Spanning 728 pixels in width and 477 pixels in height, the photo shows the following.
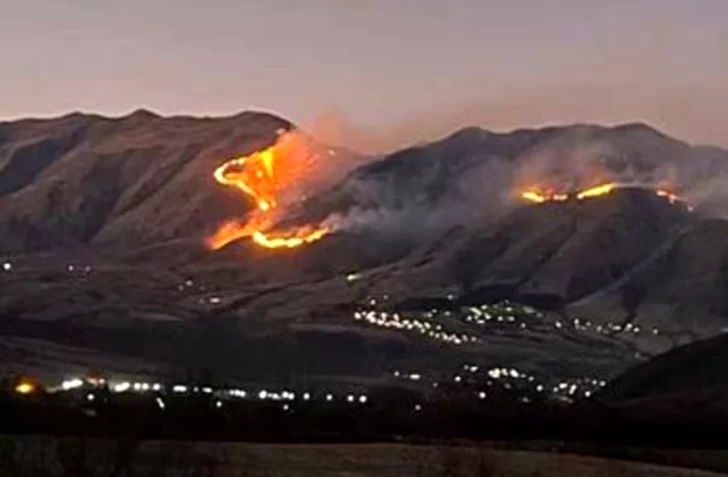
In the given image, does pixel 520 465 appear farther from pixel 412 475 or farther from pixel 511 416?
pixel 511 416

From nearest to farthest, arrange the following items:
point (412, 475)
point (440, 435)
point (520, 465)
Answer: point (412, 475) → point (520, 465) → point (440, 435)

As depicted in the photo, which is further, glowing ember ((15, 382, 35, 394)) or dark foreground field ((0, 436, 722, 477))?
glowing ember ((15, 382, 35, 394))

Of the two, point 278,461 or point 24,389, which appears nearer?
point 278,461

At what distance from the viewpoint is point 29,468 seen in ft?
208

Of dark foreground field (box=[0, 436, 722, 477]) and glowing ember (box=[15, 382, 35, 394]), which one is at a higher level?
glowing ember (box=[15, 382, 35, 394])

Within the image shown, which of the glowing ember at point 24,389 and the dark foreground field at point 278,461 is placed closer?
the dark foreground field at point 278,461

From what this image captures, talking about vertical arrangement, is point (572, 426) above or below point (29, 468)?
above

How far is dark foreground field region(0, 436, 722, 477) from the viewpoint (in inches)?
2603

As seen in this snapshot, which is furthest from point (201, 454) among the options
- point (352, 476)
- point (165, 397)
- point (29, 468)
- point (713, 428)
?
point (713, 428)

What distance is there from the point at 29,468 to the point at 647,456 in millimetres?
72041

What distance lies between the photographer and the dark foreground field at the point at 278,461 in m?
66.1

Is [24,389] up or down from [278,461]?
up

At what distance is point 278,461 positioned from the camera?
96562 millimetres

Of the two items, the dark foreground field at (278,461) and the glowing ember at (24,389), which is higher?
the glowing ember at (24,389)
